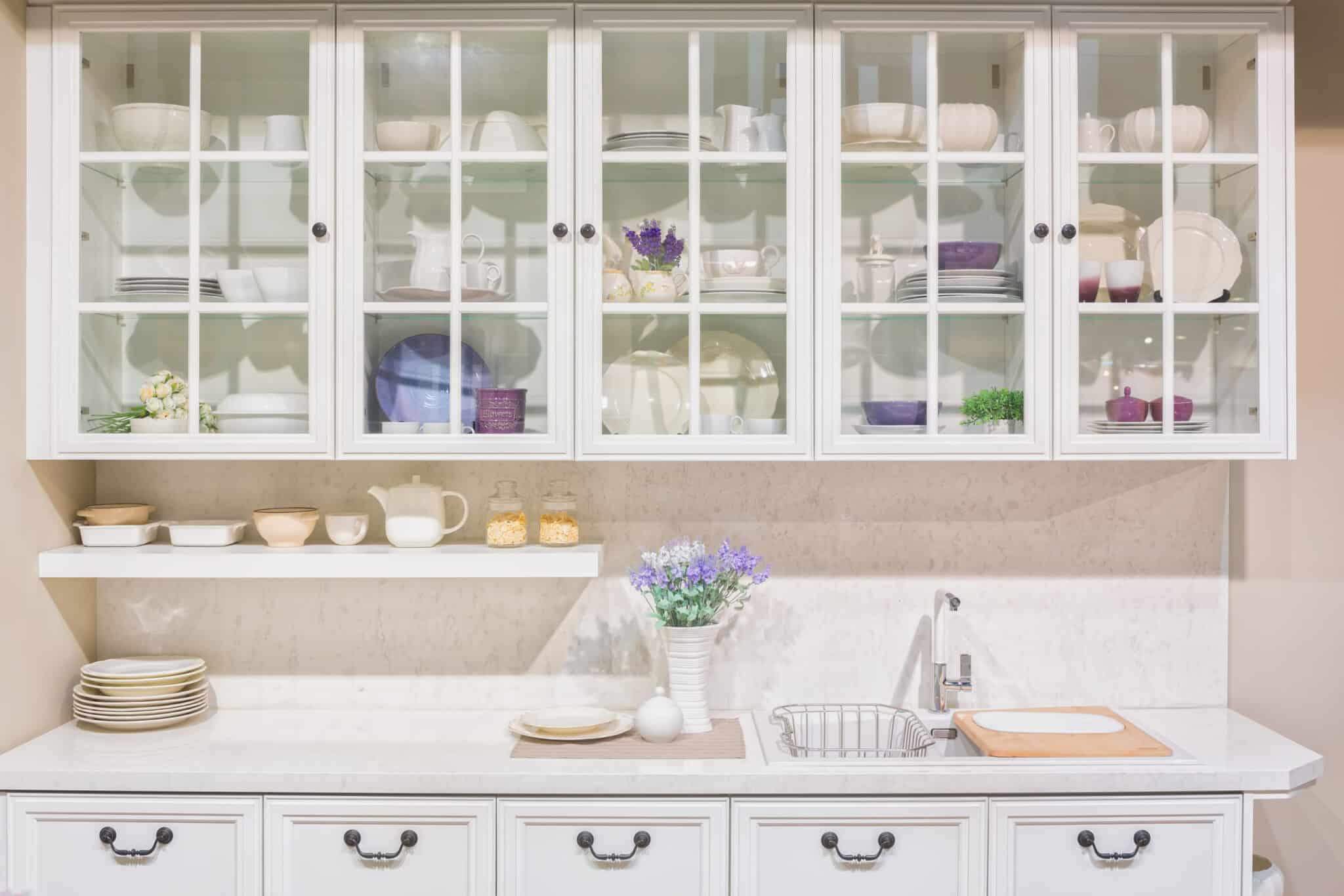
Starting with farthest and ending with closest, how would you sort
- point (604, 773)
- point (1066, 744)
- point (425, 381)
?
point (425, 381) → point (1066, 744) → point (604, 773)

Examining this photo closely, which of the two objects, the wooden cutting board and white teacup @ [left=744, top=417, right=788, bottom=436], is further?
white teacup @ [left=744, top=417, right=788, bottom=436]

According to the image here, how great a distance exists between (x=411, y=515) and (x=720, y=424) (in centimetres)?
74

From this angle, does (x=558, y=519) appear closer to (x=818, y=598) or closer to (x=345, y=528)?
(x=345, y=528)

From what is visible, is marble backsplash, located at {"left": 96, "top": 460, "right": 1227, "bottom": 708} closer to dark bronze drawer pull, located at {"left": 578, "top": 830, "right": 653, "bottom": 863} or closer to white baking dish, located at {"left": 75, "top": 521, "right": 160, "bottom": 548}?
white baking dish, located at {"left": 75, "top": 521, "right": 160, "bottom": 548}

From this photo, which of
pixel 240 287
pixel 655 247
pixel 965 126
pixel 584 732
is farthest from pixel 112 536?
pixel 965 126

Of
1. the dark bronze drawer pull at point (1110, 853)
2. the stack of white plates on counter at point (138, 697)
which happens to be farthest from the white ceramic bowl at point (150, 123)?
the dark bronze drawer pull at point (1110, 853)

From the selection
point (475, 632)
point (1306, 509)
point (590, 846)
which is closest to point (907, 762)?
point (590, 846)

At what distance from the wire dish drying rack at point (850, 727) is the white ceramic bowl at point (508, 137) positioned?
4.67ft

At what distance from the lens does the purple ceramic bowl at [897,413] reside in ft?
6.83

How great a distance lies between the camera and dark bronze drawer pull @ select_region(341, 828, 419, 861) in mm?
1885

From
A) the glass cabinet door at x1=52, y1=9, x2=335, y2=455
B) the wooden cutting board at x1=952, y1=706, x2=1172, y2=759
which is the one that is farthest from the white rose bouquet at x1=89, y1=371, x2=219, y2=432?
the wooden cutting board at x1=952, y1=706, x2=1172, y2=759

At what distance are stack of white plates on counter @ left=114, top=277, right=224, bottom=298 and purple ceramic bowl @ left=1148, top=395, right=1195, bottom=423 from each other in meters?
2.06

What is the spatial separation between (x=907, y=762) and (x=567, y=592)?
3.00 ft

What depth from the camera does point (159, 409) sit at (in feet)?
6.90
